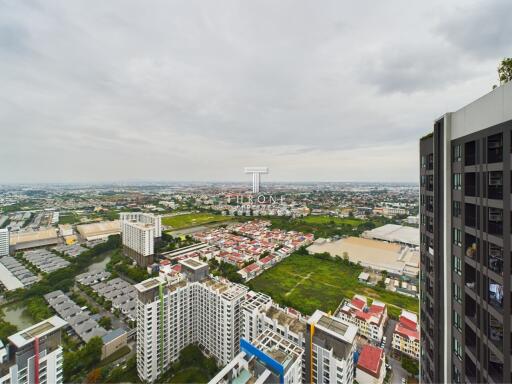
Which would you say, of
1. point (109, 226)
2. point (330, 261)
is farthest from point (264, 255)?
point (109, 226)

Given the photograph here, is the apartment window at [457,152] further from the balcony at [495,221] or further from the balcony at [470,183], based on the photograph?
the balcony at [495,221]

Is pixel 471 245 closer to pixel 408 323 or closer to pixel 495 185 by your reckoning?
pixel 495 185

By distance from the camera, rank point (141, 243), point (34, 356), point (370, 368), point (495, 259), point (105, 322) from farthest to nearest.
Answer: point (141, 243), point (105, 322), point (370, 368), point (34, 356), point (495, 259)

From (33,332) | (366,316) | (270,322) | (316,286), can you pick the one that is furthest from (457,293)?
(316,286)

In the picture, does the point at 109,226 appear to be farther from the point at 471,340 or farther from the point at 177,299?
the point at 471,340

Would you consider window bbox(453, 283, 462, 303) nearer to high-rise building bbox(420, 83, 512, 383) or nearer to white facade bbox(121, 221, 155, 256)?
high-rise building bbox(420, 83, 512, 383)

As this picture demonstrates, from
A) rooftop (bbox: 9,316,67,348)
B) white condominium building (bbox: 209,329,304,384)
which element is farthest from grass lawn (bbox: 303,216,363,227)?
rooftop (bbox: 9,316,67,348)
